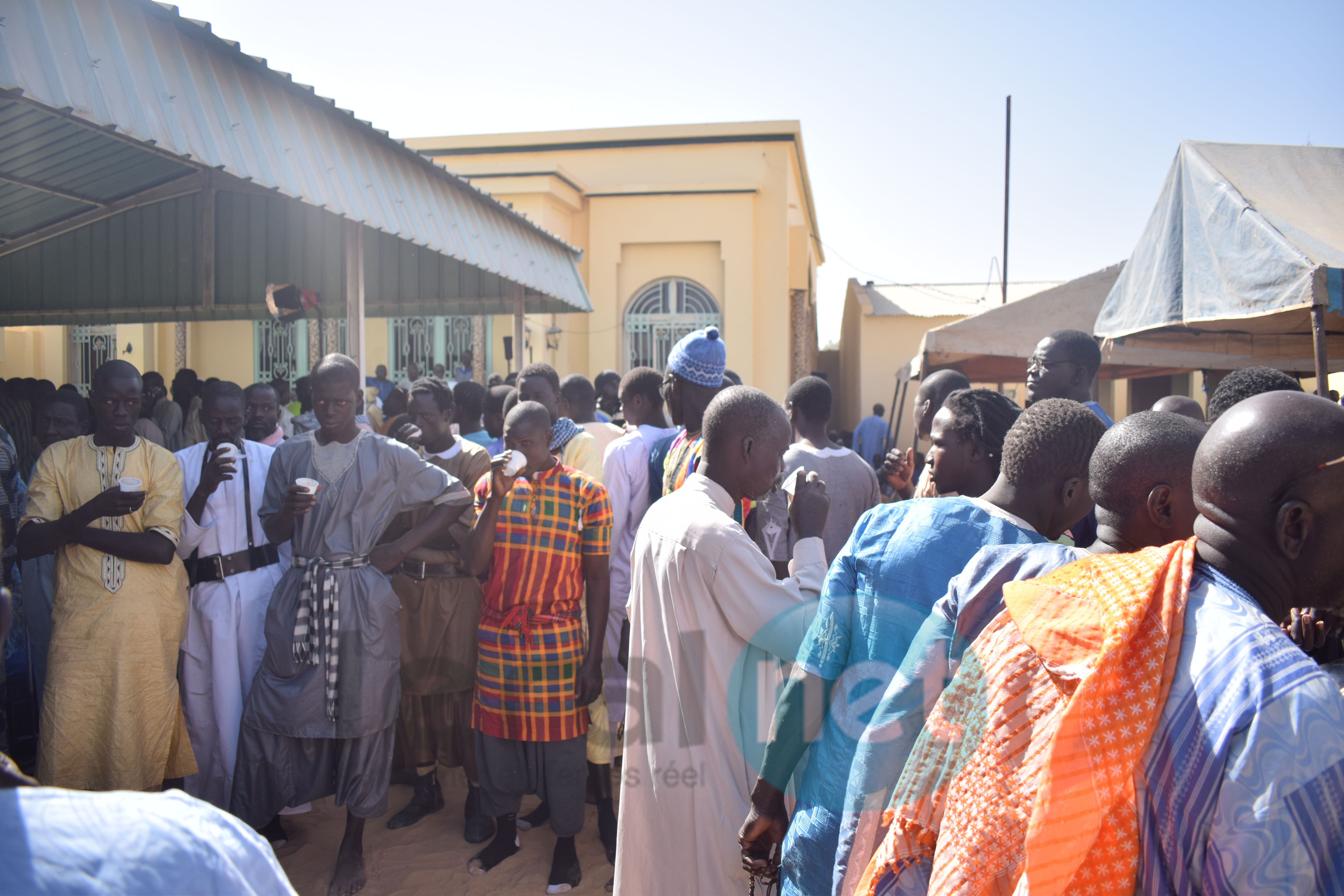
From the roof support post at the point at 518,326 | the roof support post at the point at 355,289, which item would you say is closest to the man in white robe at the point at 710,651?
the roof support post at the point at 355,289

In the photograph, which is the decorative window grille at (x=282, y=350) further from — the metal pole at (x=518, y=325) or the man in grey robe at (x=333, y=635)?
the man in grey robe at (x=333, y=635)

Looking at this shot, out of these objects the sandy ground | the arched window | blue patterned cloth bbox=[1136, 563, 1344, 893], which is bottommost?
the sandy ground

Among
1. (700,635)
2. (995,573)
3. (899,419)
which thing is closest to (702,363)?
(700,635)

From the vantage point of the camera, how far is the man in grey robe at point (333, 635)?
3.31 meters

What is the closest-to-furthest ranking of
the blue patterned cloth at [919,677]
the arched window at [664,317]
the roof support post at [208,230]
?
the blue patterned cloth at [919,677] < the roof support post at [208,230] < the arched window at [664,317]

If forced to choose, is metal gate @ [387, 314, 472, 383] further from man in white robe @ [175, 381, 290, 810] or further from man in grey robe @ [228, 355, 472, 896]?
man in grey robe @ [228, 355, 472, 896]

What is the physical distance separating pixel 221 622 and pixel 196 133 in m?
2.44

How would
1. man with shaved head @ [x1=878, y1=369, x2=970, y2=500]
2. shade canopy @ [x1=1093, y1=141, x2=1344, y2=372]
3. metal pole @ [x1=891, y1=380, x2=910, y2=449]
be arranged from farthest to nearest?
metal pole @ [x1=891, y1=380, x2=910, y2=449]
shade canopy @ [x1=1093, y1=141, x2=1344, y2=372]
man with shaved head @ [x1=878, y1=369, x2=970, y2=500]

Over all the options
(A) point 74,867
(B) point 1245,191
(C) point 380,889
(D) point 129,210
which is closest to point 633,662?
(A) point 74,867

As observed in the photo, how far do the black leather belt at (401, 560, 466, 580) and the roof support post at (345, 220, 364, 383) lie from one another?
2546 mm

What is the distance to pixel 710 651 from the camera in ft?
7.07

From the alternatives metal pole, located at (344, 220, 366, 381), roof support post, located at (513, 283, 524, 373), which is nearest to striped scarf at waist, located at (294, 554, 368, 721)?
metal pole, located at (344, 220, 366, 381)

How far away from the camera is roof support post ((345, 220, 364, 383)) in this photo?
595 cm

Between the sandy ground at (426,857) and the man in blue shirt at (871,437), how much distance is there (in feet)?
26.7
